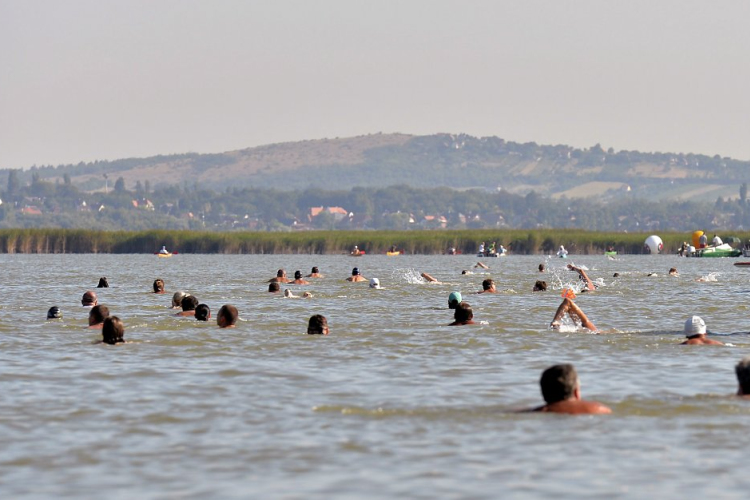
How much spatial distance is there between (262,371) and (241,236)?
410ft

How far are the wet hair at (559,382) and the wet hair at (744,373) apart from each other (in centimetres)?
242

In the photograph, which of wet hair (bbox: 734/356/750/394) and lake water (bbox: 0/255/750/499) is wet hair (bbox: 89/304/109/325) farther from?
wet hair (bbox: 734/356/750/394)

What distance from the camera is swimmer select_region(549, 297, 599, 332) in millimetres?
25391

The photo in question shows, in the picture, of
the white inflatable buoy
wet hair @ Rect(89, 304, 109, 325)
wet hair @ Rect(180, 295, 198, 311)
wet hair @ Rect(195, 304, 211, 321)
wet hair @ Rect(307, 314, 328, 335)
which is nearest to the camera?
wet hair @ Rect(307, 314, 328, 335)

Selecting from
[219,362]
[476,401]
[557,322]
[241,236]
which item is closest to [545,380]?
[476,401]

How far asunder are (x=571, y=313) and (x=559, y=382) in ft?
38.7

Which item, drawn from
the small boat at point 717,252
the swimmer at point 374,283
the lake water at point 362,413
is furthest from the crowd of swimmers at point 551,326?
the small boat at point 717,252

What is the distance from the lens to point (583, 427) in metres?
15.1

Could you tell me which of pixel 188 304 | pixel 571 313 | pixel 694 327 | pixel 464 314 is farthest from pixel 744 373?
pixel 188 304

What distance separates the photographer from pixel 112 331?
24.5 meters

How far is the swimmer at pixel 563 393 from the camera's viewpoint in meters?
15.5

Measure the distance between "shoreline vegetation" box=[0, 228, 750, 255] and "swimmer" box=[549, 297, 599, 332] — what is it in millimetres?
107300

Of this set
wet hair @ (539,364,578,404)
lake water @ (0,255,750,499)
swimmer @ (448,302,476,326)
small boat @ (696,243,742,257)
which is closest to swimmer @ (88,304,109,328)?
lake water @ (0,255,750,499)

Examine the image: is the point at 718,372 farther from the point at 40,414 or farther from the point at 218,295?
the point at 218,295
